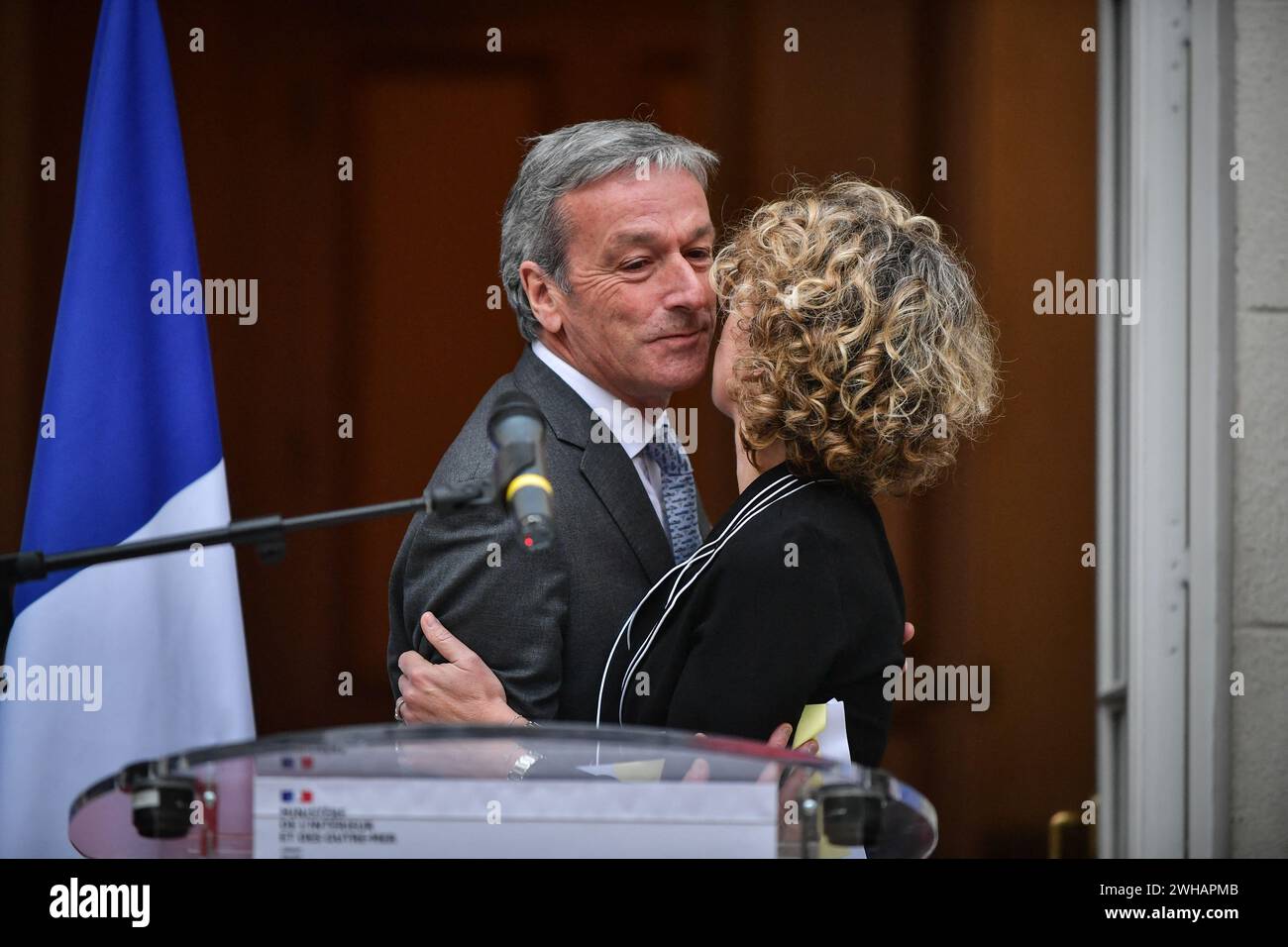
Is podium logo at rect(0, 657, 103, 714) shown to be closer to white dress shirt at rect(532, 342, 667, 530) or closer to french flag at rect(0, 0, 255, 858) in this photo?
french flag at rect(0, 0, 255, 858)

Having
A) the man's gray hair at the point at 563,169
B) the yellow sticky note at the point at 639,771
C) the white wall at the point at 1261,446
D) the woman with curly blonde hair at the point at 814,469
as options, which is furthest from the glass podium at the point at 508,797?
the white wall at the point at 1261,446

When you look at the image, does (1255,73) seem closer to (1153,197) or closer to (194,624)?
(1153,197)

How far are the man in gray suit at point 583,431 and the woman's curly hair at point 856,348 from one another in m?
0.32

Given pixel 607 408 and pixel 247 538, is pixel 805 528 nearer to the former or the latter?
pixel 607 408

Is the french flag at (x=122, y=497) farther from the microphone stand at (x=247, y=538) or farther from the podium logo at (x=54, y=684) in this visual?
the microphone stand at (x=247, y=538)

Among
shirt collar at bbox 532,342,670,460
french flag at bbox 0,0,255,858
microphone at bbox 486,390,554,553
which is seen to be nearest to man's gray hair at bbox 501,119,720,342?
shirt collar at bbox 532,342,670,460

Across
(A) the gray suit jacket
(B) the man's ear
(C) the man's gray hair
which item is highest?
(C) the man's gray hair

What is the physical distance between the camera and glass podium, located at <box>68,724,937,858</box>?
1.61m

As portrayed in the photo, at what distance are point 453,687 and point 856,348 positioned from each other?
889 mm

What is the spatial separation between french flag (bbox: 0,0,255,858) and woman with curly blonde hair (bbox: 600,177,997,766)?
1.39 m

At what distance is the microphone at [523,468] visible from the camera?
5.49 feet

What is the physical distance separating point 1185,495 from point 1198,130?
2.91 feet

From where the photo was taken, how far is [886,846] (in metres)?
1.79
